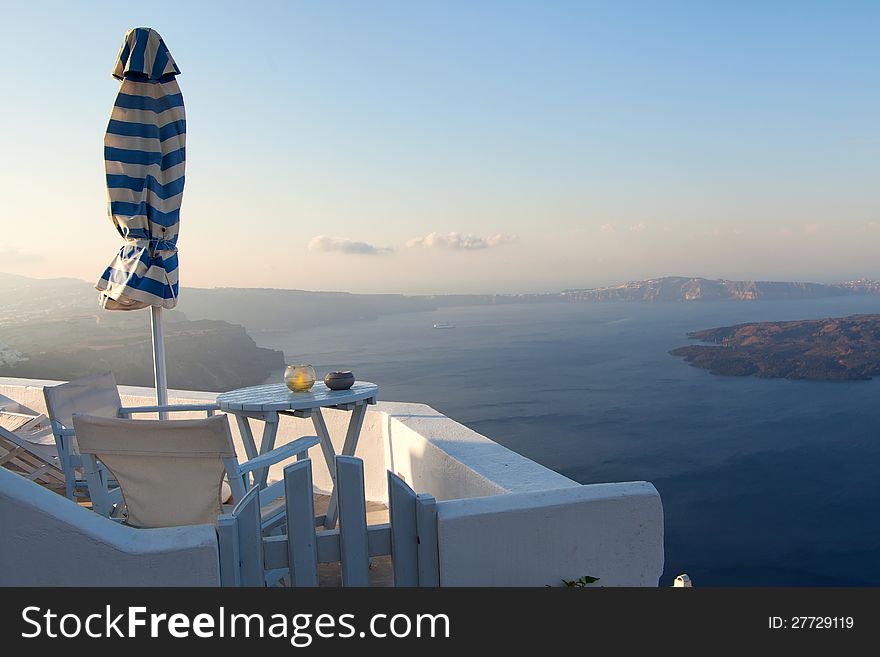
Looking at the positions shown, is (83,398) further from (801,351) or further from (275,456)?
(801,351)

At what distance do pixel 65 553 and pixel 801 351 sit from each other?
203 ft

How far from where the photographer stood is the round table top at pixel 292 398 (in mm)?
2467

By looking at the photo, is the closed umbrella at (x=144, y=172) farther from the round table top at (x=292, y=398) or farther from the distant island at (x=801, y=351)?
the distant island at (x=801, y=351)

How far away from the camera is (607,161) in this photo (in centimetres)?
3912

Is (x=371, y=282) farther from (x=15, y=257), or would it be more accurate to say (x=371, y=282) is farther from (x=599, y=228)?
(x=599, y=228)

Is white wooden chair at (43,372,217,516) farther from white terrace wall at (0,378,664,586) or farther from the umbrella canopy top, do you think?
white terrace wall at (0,378,664,586)

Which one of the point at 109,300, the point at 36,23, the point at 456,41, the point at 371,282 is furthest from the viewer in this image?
the point at 371,282

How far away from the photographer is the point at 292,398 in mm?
2588

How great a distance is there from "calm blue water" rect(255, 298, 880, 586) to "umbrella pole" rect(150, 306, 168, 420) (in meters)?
26.7

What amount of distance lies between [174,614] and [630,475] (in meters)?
41.6

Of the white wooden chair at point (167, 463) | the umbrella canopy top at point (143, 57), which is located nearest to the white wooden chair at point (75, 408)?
the white wooden chair at point (167, 463)

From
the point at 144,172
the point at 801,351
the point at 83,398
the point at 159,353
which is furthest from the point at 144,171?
the point at 801,351

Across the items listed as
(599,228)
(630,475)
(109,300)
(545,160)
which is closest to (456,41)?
(109,300)

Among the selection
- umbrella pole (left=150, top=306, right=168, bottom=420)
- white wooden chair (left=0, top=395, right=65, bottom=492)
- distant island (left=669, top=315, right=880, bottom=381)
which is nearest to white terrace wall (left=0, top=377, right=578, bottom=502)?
umbrella pole (left=150, top=306, right=168, bottom=420)
